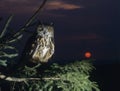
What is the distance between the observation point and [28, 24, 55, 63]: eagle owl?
810 centimetres

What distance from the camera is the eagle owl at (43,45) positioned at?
810 centimetres

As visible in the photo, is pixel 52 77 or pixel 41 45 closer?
pixel 52 77

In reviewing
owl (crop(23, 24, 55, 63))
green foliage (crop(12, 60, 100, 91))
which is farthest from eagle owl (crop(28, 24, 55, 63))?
green foliage (crop(12, 60, 100, 91))

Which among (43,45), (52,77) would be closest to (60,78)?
(52,77)

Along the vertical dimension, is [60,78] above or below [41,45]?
above

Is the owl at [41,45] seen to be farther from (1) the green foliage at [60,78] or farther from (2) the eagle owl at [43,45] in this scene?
(1) the green foliage at [60,78]

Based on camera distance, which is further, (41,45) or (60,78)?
(41,45)

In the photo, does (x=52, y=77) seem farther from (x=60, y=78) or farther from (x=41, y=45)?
(x=41, y=45)

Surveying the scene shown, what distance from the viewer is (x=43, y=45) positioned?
8297mm

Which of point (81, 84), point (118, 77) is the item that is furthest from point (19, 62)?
point (118, 77)

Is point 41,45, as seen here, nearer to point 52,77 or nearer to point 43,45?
point 43,45

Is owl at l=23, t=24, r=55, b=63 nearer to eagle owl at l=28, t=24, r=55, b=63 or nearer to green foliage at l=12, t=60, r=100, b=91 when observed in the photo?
eagle owl at l=28, t=24, r=55, b=63

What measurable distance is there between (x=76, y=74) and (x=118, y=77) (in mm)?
32045

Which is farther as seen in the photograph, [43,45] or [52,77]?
[43,45]
